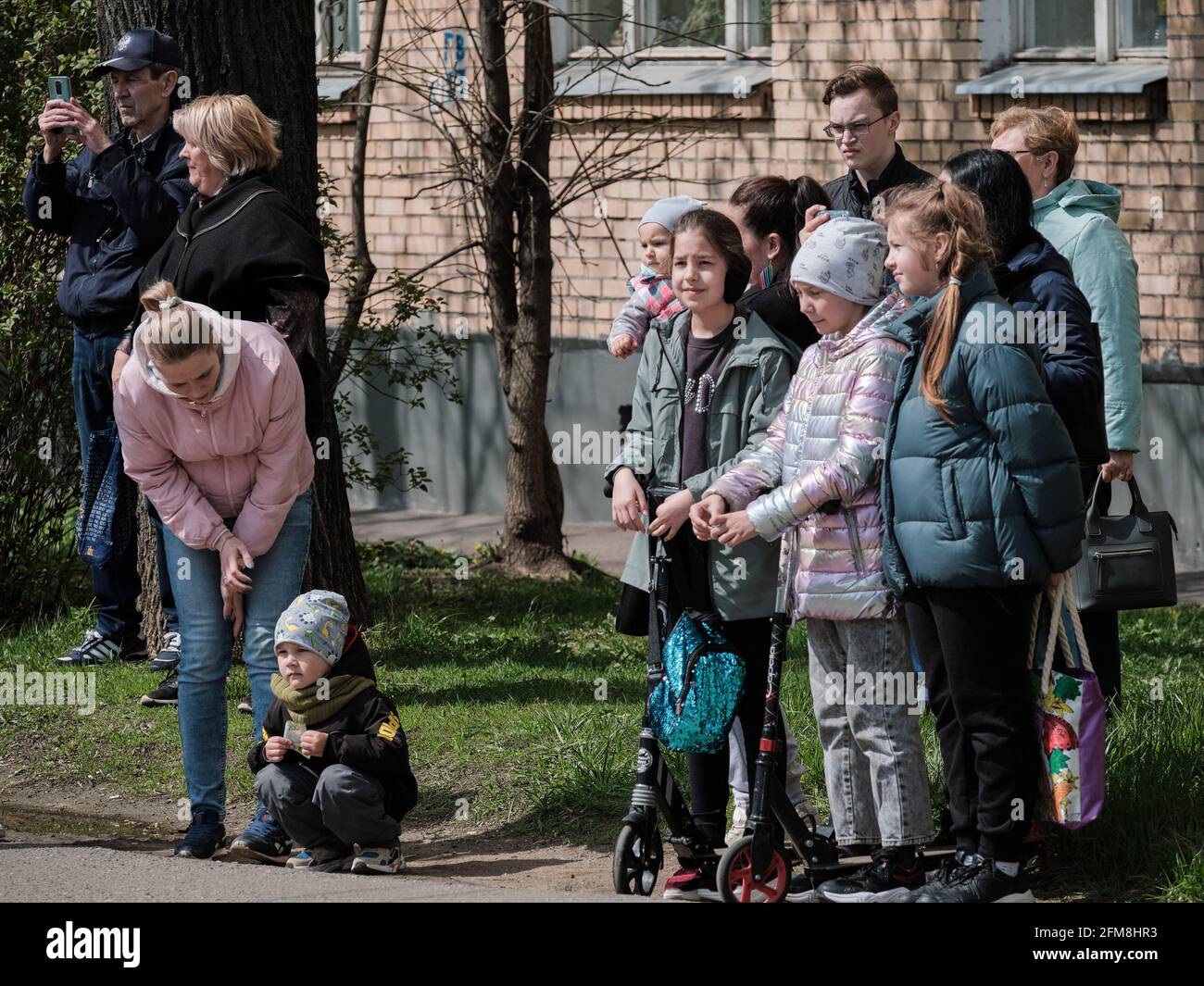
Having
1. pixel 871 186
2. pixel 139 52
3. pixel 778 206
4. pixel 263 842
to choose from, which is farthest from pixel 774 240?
pixel 139 52

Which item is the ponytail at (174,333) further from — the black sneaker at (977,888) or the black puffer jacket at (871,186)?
the black sneaker at (977,888)


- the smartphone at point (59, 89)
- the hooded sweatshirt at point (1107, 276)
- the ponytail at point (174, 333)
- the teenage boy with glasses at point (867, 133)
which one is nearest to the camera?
the ponytail at point (174, 333)

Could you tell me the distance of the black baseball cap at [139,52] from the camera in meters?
6.88

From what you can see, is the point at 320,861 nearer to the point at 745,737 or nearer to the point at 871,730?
the point at 745,737

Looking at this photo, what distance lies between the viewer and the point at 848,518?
486 cm

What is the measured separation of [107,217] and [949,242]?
3925mm

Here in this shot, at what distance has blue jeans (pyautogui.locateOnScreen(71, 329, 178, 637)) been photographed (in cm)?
753

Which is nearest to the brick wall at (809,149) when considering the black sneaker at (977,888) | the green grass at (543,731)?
the green grass at (543,731)

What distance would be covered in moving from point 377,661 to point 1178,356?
18.2 feet

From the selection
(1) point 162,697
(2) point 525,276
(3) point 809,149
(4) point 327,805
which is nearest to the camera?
(4) point 327,805

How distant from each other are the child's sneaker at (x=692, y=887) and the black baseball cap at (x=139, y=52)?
377cm

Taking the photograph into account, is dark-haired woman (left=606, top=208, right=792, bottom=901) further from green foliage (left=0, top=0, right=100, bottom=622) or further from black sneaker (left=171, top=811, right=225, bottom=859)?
green foliage (left=0, top=0, right=100, bottom=622)

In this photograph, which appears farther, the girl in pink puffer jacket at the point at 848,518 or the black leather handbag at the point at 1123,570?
the black leather handbag at the point at 1123,570

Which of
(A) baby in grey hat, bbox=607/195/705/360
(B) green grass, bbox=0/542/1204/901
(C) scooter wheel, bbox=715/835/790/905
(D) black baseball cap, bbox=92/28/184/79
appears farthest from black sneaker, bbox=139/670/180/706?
(C) scooter wheel, bbox=715/835/790/905
